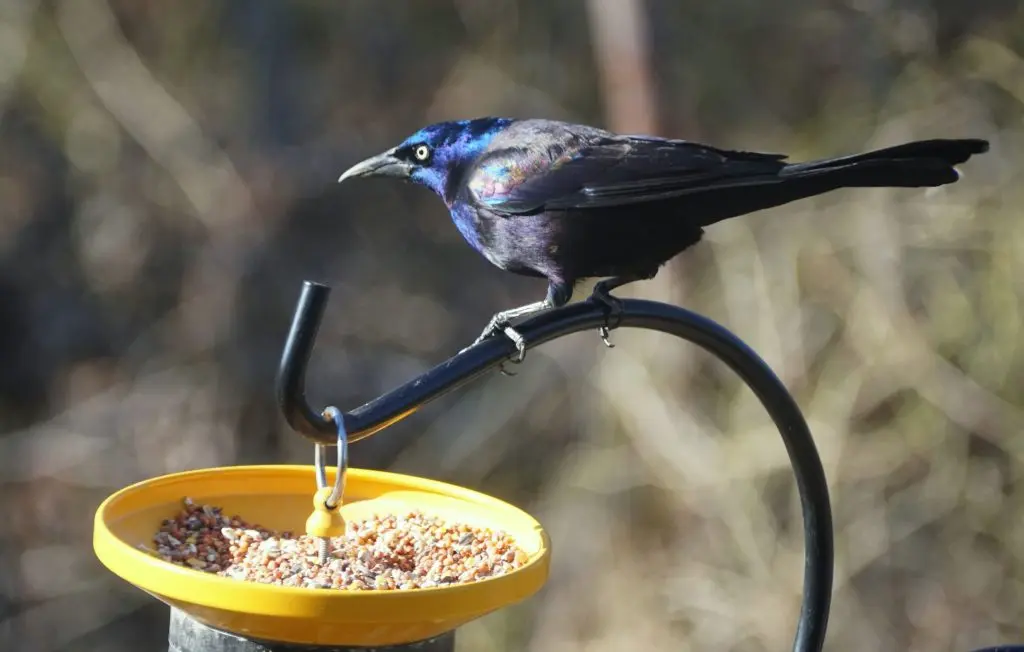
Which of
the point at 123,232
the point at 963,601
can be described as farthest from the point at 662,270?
the point at 123,232

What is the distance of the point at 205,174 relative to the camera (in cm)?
827

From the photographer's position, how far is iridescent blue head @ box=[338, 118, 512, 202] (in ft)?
12.0

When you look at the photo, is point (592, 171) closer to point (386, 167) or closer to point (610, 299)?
point (386, 167)

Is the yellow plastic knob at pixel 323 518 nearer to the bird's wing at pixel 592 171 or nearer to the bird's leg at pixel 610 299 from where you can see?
the bird's leg at pixel 610 299

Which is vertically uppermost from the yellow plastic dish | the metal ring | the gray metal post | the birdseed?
the metal ring

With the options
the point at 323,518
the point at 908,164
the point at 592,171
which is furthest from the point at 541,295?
the point at 323,518

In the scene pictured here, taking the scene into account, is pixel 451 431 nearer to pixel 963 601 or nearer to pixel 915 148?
pixel 963 601

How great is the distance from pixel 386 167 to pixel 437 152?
0.56ft

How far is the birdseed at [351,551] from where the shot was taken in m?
1.84

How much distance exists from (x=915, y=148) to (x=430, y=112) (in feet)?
24.6

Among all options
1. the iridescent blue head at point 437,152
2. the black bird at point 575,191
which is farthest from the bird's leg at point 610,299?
the iridescent blue head at point 437,152

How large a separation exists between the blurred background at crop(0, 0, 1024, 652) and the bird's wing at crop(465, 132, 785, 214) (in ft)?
10.4

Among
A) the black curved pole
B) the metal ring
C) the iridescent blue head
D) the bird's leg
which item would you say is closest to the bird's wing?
the iridescent blue head

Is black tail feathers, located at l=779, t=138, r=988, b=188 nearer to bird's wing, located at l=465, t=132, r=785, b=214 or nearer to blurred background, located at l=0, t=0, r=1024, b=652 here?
bird's wing, located at l=465, t=132, r=785, b=214
